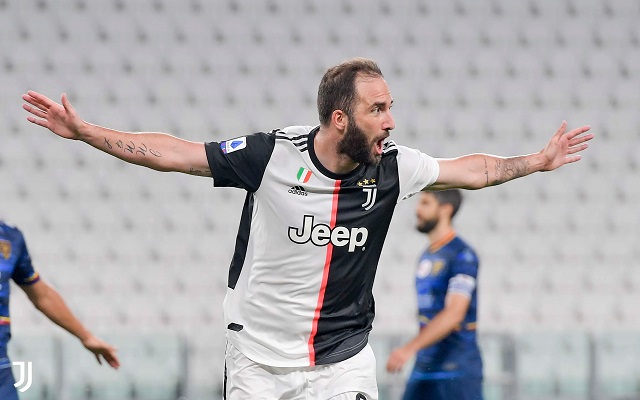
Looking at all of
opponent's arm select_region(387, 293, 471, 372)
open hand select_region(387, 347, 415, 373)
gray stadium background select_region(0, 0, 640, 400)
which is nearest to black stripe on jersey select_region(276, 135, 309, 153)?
open hand select_region(387, 347, 415, 373)

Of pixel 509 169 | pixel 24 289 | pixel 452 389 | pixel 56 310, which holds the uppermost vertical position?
pixel 509 169

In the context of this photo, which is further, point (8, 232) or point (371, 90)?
point (8, 232)

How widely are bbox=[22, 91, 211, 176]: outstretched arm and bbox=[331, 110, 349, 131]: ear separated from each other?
1.73ft

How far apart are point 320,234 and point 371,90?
23.2 inches

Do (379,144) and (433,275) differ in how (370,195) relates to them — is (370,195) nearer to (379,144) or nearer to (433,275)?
(379,144)

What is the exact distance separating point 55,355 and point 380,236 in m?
3.96

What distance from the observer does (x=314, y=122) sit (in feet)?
30.5

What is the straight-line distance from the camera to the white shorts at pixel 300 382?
3998 millimetres

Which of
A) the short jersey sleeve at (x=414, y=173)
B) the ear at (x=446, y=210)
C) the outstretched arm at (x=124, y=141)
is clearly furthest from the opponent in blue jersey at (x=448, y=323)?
the outstretched arm at (x=124, y=141)

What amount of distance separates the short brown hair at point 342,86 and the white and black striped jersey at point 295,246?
146 millimetres

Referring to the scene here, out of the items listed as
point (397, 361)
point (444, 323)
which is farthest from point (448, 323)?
point (397, 361)

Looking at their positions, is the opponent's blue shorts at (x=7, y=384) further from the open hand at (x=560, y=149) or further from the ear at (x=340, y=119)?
the open hand at (x=560, y=149)

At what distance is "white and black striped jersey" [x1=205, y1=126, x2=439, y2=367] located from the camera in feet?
13.1

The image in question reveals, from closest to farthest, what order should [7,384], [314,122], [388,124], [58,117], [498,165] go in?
[58,117], [388,124], [498,165], [7,384], [314,122]
